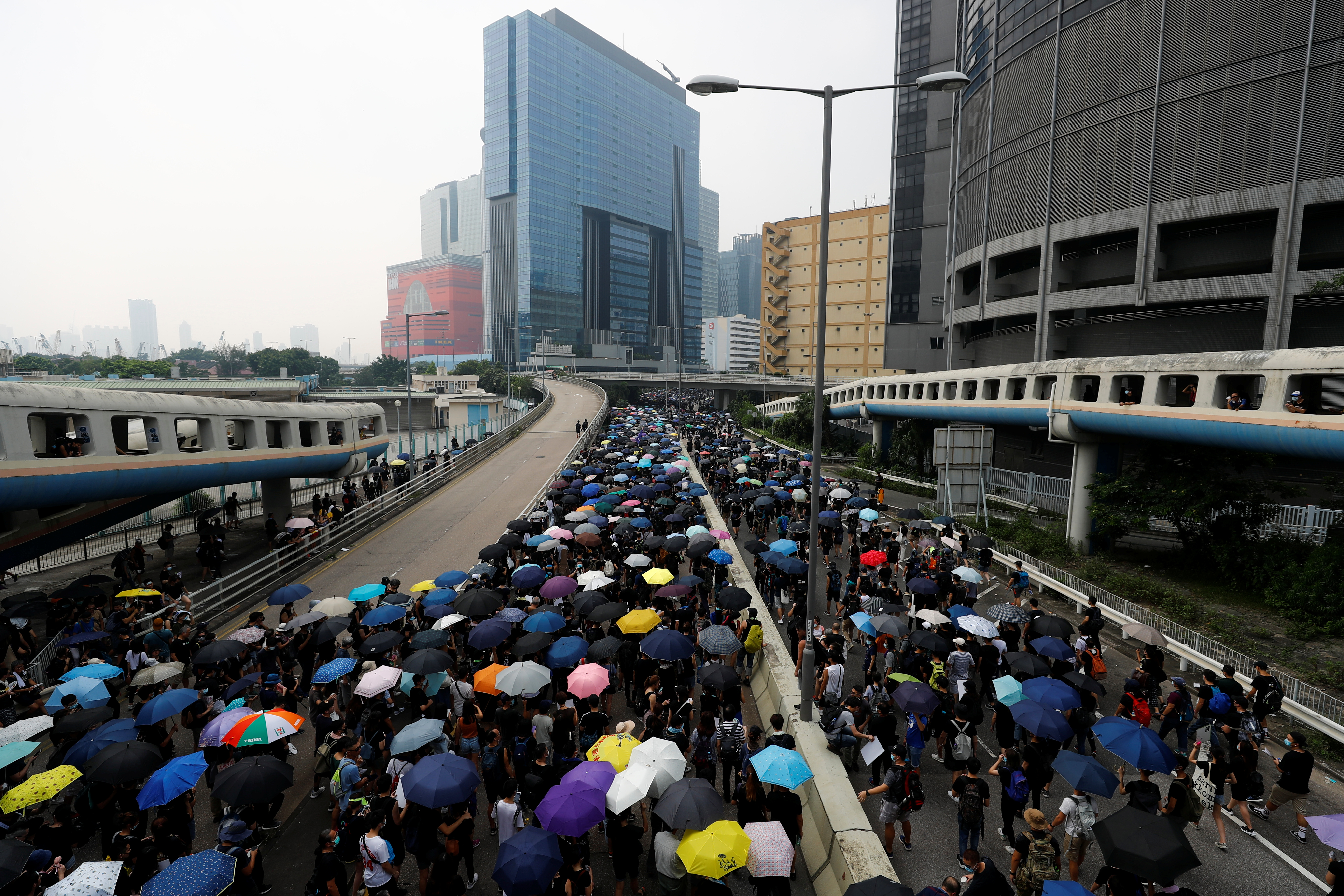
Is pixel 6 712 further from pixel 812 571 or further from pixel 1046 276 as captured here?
pixel 1046 276

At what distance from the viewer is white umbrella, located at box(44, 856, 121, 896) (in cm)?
594

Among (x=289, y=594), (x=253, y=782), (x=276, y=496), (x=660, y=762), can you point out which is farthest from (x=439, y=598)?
(x=276, y=496)

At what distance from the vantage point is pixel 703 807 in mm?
6977

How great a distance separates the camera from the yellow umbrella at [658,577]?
15484 millimetres

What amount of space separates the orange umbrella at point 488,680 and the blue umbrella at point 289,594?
5656 millimetres

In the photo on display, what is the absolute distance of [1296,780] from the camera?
28.1ft

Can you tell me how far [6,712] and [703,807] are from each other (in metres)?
11.3

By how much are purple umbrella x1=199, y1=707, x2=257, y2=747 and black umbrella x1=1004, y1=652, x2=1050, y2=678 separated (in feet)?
38.2

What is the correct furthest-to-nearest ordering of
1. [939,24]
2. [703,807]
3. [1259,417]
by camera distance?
[939,24]
[1259,417]
[703,807]

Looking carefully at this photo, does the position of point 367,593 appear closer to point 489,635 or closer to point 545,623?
point 489,635

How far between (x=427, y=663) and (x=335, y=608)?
432 centimetres

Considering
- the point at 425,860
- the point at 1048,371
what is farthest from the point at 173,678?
the point at 1048,371

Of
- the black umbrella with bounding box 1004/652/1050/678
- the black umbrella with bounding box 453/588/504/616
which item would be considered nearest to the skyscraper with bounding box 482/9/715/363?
the black umbrella with bounding box 453/588/504/616

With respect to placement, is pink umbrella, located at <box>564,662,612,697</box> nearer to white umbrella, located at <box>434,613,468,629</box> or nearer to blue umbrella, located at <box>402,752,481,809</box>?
blue umbrella, located at <box>402,752,481,809</box>
